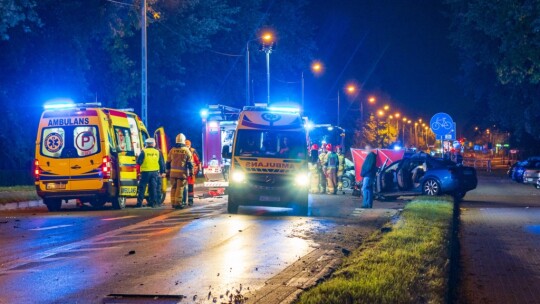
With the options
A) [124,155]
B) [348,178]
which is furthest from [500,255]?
[348,178]

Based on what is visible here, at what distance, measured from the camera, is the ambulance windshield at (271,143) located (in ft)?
58.8

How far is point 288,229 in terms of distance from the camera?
14594 mm

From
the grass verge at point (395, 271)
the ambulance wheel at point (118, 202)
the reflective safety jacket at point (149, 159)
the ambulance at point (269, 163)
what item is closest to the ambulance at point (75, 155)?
the ambulance wheel at point (118, 202)

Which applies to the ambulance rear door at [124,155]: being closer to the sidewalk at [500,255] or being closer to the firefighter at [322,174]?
the sidewalk at [500,255]

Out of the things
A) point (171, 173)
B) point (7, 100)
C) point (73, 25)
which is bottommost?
point (171, 173)

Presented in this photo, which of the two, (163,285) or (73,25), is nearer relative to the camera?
(163,285)

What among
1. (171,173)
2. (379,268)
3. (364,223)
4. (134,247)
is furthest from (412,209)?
(379,268)

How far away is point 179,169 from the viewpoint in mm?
18812

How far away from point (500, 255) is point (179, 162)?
29.8 feet

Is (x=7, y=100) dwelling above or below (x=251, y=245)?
above

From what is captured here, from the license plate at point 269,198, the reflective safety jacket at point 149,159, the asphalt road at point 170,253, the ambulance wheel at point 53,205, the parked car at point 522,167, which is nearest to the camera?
the asphalt road at point 170,253

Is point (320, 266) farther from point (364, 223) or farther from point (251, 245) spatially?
point (364, 223)

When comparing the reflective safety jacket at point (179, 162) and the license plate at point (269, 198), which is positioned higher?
the reflective safety jacket at point (179, 162)

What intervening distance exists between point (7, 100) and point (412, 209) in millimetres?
18806
